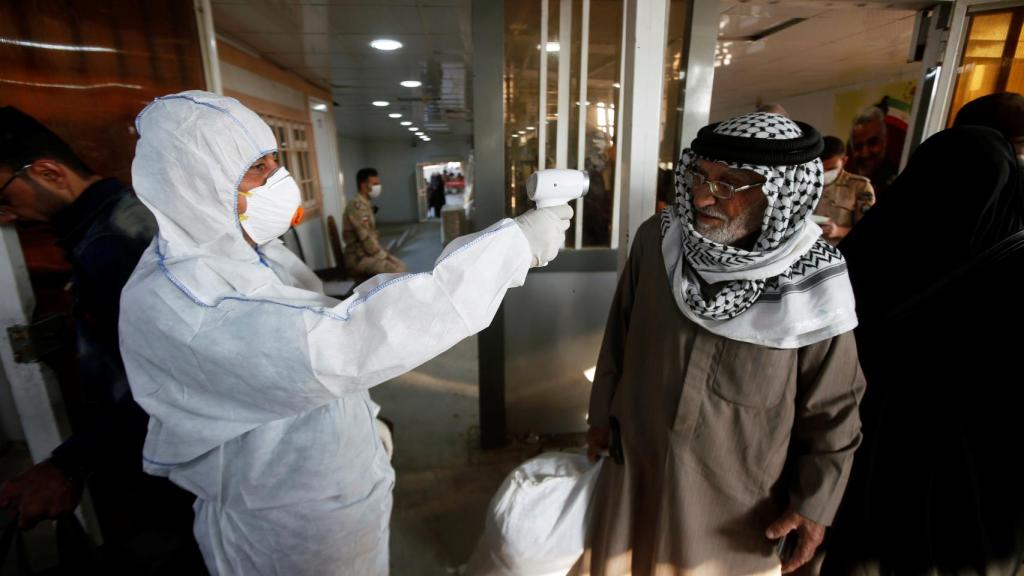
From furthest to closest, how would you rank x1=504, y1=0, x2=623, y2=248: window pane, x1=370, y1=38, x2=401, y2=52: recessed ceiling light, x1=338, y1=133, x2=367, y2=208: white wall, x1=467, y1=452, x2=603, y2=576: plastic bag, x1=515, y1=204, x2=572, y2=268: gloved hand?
x1=338, y1=133, x2=367, y2=208: white wall, x1=370, y1=38, x2=401, y2=52: recessed ceiling light, x1=504, y1=0, x2=623, y2=248: window pane, x1=467, y1=452, x2=603, y2=576: plastic bag, x1=515, y1=204, x2=572, y2=268: gloved hand

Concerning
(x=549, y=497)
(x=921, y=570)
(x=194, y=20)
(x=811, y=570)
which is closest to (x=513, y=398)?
(x=549, y=497)

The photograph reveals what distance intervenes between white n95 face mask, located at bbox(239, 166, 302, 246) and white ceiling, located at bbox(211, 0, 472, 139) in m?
2.79

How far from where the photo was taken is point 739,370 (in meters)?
1.13

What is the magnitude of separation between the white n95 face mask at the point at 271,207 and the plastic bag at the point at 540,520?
107cm

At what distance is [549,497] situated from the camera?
4.80 ft

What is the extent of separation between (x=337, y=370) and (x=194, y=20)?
2.22m

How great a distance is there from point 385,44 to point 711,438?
182 inches

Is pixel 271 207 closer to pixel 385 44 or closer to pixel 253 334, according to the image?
pixel 253 334

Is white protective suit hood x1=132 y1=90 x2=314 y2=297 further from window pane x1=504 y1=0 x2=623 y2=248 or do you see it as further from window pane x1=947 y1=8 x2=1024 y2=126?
window pane x1=947 y1=8 x2=1024 y2=126

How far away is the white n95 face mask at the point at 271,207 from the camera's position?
3.35ft

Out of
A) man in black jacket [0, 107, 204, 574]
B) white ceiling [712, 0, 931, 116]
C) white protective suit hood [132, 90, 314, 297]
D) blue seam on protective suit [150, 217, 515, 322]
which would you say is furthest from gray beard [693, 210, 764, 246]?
white ceiling [712, 0, 931, 116]

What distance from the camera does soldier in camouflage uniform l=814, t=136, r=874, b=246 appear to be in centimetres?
298

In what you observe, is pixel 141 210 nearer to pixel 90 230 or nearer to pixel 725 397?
pixel 90 230

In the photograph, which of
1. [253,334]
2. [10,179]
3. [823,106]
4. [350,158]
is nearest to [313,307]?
[253,334]
